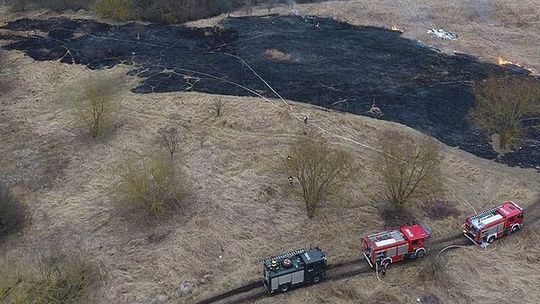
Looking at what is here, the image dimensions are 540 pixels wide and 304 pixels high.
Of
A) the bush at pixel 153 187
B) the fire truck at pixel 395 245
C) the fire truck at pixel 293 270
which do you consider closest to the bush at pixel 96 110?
the bush at pixel 153 187

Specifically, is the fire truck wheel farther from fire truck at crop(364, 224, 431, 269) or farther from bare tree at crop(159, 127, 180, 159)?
bare tree at crop(159, 127, 180, 159)

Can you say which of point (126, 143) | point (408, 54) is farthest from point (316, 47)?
point (126, 143)

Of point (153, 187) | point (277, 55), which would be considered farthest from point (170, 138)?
point (277, 55)

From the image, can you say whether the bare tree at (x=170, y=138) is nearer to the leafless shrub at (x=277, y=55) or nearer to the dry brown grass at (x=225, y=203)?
the dry brown grass at (x=225, y=203)

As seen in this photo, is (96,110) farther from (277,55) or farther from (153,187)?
(277,55)

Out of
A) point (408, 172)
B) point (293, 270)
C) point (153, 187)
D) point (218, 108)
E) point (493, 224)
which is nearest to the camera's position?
point (293, 270)

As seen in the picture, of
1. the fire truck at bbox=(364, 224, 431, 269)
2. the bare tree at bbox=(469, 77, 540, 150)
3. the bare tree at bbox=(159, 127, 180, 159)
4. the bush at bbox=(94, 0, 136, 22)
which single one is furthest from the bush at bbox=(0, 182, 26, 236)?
the bush at bbox=(94, 0, 136, 22)
